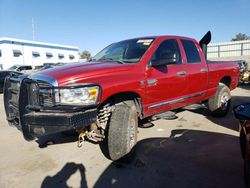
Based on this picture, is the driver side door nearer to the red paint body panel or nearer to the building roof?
the red paint body panel

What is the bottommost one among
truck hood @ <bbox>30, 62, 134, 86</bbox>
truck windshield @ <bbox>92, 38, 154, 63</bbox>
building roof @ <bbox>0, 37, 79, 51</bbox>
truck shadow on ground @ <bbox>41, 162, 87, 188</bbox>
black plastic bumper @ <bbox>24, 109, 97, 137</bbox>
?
truck shadow on ground @ <bbox>41, 162, 87, 188</bbox>

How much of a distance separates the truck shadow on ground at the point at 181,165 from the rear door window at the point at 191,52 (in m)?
1.65

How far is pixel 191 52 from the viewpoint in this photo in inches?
196

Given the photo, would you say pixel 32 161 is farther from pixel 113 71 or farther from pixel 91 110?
pixel 113 71

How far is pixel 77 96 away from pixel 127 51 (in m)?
1.78

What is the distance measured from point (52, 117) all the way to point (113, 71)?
1.08 metres

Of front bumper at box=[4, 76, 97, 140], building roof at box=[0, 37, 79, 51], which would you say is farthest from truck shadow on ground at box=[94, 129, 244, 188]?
building roof at box=[0, 37, 79, 51]

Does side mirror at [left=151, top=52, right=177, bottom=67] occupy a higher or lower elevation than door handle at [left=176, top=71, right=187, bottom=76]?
higher

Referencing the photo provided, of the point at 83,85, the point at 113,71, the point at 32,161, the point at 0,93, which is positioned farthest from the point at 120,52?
the point at 0,93

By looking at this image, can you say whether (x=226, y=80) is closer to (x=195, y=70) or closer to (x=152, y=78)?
(x=195, y=70)

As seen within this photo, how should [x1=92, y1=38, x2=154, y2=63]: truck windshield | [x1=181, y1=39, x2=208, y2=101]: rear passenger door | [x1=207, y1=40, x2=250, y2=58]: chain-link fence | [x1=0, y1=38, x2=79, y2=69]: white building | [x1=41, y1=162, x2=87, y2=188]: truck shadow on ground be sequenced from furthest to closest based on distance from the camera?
1. [x1=0, y1=38, x2=79, y2=69]: white building
2. [x1=207, y1=40, x2=250, y2=58]: chain-link fence
3. [x1=181, y1=39, x2=208, y2=101]: rear passenger door
4. [x1=92, y1=38, x2=154, y2=63]: truck windshield
5. [x1=41, y1=162, x2=87, y2=188]: truck shadow on ground

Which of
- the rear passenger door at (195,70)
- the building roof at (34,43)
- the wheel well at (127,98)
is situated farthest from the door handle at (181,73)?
the building roof at (34,43)

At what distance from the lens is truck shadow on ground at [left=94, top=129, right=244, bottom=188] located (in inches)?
116

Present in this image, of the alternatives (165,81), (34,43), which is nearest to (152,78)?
(165,81)
